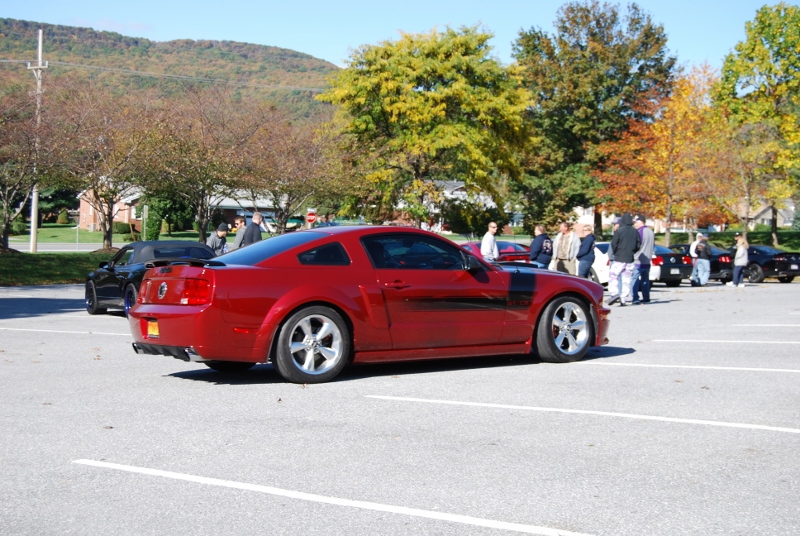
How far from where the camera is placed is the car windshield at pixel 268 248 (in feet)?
29.9

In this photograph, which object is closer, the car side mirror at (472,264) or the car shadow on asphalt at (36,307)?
the car side mirror at (472,264)

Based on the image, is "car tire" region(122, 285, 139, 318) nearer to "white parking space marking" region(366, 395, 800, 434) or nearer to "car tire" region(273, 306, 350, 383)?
"car tire" region(273, 306, 350, 383)

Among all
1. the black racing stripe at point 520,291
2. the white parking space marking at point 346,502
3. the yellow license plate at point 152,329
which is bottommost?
the white parking space marking at point 346,502

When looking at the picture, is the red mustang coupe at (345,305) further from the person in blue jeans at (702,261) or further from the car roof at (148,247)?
the person in blue jeans at (702,261)

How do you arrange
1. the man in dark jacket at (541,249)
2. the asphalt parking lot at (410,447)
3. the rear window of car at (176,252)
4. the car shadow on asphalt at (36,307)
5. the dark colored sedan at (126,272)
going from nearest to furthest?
the asphalt parking lot at (410,447)
the dark colored sedan at (126,272)
the rear window of car at (176,252)
the car shadow on asphalt at (36,307)
the man in dark jacket at (541,249)

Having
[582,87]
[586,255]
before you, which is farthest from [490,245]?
[582,87]

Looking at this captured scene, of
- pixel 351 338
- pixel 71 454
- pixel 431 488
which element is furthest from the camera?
pixel 351 338

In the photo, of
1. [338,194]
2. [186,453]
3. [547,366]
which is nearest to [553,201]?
[338,194]

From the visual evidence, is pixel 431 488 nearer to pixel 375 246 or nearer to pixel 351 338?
pixel 351 338

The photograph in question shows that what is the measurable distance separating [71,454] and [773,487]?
419 cm

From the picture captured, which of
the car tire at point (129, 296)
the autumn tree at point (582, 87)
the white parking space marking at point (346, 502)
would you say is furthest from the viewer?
the autumn tree at point (582, 87)

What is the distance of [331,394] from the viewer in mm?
8406

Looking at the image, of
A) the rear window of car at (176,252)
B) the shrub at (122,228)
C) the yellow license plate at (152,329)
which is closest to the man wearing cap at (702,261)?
the rear window of car at (176,252)

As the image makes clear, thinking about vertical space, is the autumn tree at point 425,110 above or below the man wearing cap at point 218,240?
above
